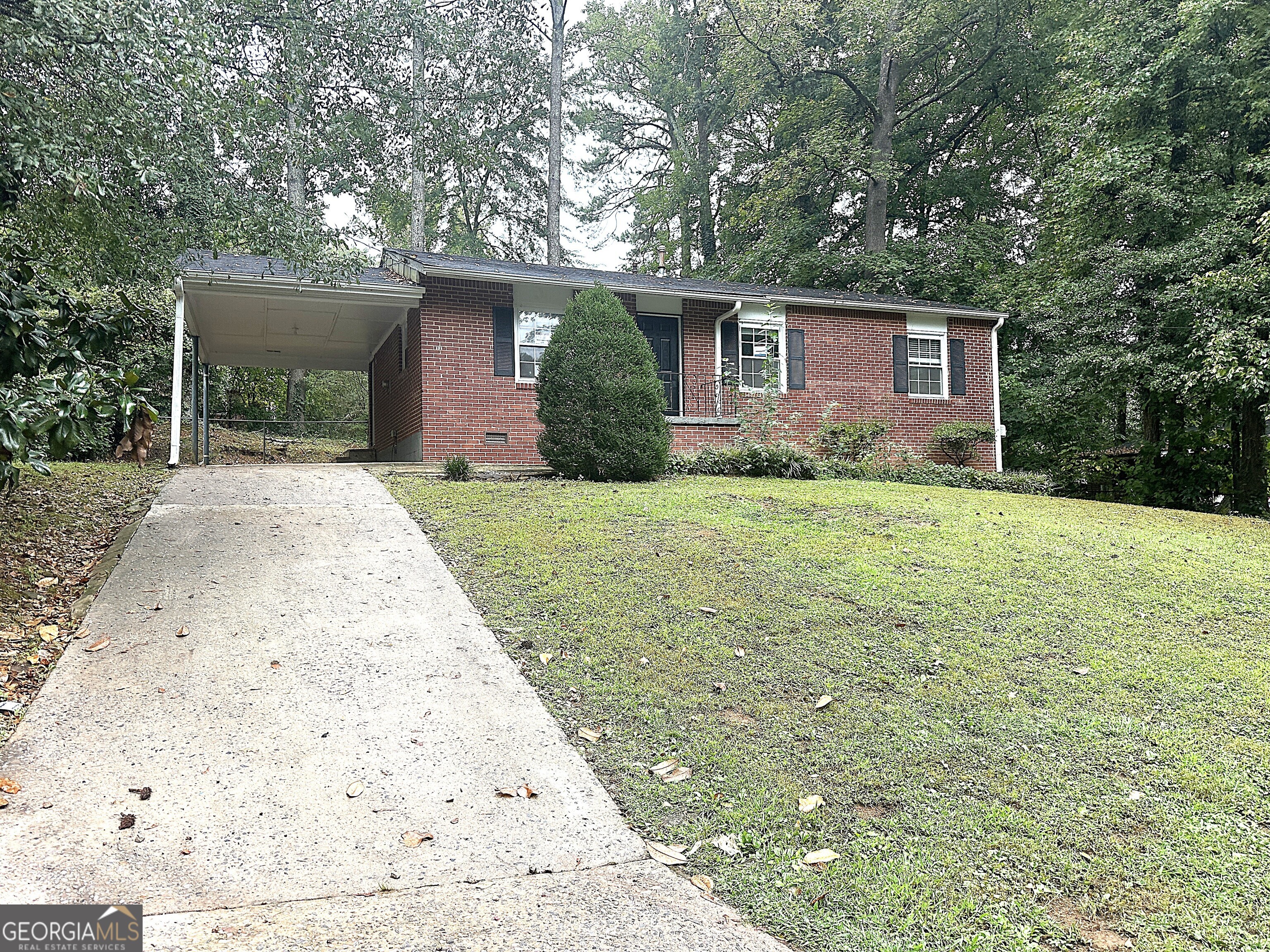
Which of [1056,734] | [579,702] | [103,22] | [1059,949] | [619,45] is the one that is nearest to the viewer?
[1059,949]

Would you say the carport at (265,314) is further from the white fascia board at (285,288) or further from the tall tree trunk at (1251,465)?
the tall tree trunk at (1251,465)

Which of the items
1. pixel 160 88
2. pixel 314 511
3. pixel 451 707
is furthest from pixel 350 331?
pixel 451 707

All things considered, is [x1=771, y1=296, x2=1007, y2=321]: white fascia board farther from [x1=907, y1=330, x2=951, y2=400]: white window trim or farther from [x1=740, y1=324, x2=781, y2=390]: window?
[x1=740, y1=324, x2=781, y2=390]: window

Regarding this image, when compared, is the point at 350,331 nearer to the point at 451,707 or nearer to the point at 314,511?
the point at 314,511

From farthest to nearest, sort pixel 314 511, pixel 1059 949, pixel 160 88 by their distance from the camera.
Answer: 1. pixel 314 511
2. pixel 160 88
3. pixel 1059 949

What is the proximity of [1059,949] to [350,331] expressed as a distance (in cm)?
1475

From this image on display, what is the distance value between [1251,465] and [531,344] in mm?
12421

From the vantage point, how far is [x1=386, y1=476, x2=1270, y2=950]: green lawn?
263 centimetres

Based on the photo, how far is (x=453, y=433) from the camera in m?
12.5

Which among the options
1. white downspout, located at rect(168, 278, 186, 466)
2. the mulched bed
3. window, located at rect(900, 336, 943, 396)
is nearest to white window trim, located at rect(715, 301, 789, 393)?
window, located at rect(900, 336, 943, 396)

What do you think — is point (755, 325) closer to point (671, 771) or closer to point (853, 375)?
point (853, 375)

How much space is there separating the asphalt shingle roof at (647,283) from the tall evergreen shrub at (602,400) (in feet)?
9.86

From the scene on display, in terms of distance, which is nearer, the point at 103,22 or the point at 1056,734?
the point at 1056,734

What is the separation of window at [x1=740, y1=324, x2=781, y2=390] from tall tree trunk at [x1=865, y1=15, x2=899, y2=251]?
965 centimetres
